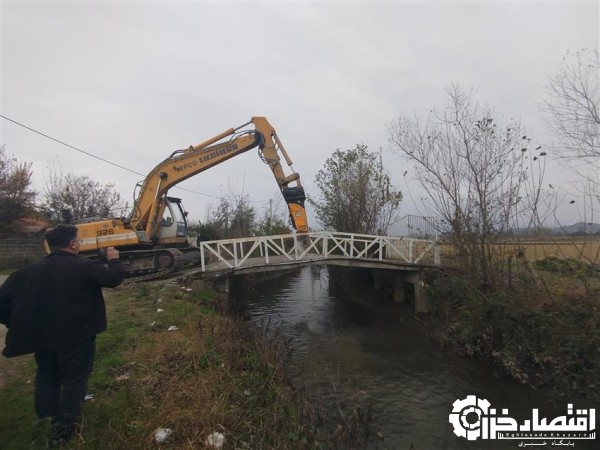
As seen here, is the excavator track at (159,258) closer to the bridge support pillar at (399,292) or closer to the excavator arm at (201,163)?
the excavator arm at (201,163)

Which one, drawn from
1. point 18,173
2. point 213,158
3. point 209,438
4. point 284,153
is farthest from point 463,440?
point 18,173

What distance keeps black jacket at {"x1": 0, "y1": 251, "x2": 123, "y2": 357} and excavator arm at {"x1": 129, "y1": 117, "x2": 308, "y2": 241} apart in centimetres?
940

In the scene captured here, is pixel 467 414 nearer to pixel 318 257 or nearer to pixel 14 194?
pixel 318 257

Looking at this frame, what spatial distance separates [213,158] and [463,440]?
10.5m

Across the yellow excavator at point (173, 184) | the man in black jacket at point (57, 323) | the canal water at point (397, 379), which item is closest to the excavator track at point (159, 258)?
the yellow excavator at point (173, 184)

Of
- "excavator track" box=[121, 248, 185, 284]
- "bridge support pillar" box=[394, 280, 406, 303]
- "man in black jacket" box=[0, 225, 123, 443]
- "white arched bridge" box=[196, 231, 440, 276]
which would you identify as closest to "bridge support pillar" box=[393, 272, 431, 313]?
"bridge support pillar" box=[394, 280, 406, 303]

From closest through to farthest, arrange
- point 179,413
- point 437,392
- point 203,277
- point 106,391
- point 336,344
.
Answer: point 179,413, point 106,391, point 437,392, point 336,344, point 203,277

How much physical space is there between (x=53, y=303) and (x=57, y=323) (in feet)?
0.57

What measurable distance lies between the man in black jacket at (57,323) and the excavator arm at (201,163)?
9405 millimetres

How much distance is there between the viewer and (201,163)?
12.7m

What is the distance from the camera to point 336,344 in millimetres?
9828

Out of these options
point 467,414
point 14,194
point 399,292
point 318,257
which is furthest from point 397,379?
point 14,194

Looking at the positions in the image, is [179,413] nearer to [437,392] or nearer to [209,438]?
[209,438]

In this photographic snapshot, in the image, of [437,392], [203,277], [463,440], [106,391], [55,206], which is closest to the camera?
[106,391]
